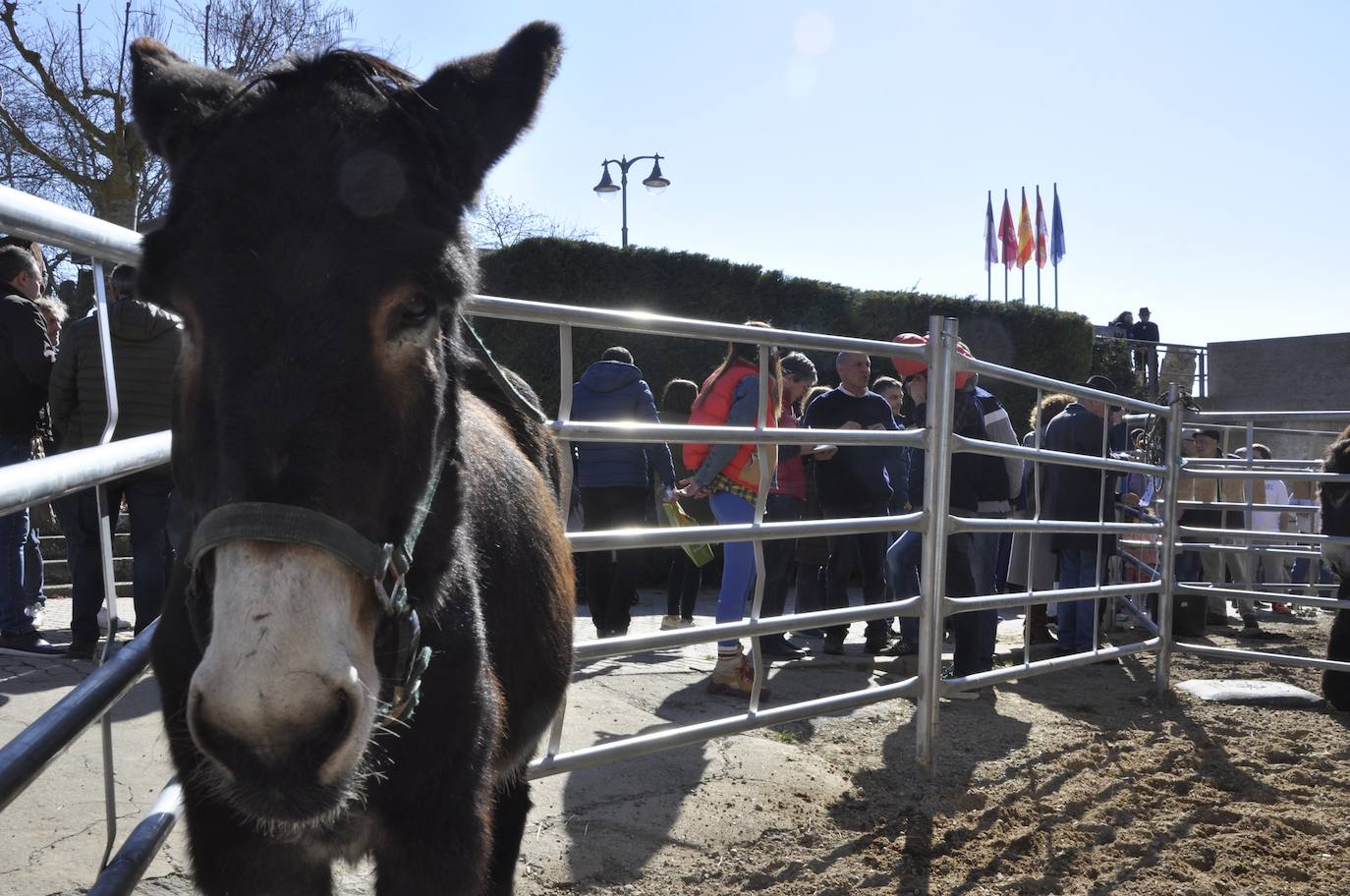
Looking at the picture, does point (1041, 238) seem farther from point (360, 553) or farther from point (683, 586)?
point (360, 553)

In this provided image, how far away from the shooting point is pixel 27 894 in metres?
2.46

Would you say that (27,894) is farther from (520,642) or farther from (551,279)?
(551,279)

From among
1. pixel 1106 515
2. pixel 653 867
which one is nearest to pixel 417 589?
pixel 653 867

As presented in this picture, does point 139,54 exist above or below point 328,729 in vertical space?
above

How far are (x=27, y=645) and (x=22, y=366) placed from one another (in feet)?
7.75

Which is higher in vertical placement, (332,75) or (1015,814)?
(332,75)

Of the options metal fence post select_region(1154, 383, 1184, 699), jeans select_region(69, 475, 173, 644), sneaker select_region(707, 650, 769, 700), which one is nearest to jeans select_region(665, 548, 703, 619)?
sneaker select_region(707, 650, 769, 700)

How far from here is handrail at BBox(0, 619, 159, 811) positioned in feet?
4.31

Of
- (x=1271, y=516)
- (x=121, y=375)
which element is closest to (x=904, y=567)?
(x=121, y=375)

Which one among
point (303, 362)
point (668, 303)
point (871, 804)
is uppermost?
point (668, 303)

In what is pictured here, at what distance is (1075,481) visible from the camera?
6684 millimetres

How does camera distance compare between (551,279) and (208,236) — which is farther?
(551,279)

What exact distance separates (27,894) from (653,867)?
70.3 inches

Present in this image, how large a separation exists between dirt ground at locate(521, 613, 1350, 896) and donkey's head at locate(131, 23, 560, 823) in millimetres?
1991
